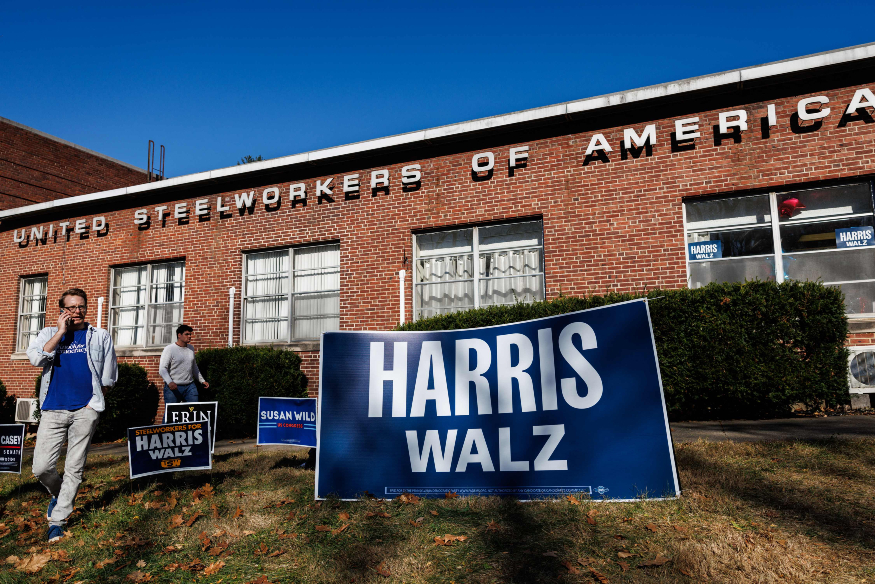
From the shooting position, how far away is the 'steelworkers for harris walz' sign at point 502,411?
4582 mm

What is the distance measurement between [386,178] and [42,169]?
13.7m

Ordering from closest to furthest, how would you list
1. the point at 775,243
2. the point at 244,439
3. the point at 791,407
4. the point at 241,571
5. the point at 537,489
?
the point at 241,571 < the point at 537,489 < the point at 791,407 < the point at 775,243 < the point at 244,439

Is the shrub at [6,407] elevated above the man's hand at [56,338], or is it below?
below

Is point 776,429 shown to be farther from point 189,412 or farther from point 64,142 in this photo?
point 64,142

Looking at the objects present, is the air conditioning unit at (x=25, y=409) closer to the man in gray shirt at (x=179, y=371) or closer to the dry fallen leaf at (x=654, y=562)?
the man in gray shirt at (x=179, y=371)

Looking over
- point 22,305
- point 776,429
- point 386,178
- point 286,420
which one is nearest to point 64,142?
point 22,305

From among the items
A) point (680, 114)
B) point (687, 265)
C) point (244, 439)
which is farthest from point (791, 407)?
point (244, 439)

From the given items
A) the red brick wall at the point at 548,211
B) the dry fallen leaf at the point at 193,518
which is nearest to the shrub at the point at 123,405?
the red brick wall at the point at 548,211

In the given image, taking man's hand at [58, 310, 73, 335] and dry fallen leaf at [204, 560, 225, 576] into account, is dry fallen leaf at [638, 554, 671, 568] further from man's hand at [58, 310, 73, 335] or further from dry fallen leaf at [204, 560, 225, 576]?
man's hand at [58, 310, 73, 335]

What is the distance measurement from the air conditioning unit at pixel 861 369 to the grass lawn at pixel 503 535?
282 centimetres

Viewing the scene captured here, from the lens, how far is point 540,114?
34.1ft

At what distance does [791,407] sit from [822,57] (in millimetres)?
5094

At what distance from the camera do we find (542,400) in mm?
4859

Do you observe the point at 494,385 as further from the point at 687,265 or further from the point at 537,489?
the point at 687,265
